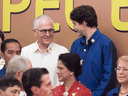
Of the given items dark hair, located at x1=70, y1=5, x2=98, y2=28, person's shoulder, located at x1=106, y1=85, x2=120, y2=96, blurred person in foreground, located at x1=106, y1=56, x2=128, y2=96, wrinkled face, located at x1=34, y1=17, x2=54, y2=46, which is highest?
dark hair, located at x1=70, y1=5, x2=98, y2=28

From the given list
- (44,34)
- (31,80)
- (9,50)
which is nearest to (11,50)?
(9,50)

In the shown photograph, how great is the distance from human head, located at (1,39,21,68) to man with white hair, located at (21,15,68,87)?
0.31 meters

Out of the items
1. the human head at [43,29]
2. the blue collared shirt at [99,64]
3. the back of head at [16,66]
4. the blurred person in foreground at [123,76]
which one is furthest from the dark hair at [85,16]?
the back of head at [16,66]

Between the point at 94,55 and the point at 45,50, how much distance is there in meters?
0.70

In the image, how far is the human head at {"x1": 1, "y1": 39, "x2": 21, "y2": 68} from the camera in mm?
3182

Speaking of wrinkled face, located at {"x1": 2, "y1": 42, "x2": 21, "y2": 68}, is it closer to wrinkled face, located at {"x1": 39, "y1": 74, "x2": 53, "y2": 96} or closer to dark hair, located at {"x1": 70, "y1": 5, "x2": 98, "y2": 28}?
dark hair, located at {"x1": 70, "y1": 5, "x2": 98, "y2": 28}

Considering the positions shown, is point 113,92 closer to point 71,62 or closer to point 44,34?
point 71,62

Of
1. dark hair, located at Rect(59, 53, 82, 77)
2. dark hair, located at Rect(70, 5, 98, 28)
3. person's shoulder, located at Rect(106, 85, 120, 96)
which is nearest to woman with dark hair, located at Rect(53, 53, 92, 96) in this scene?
dark hair, located at Rect(59, 53, 82, 77)

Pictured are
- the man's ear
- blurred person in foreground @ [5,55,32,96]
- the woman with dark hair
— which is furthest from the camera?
the woman with dark hair

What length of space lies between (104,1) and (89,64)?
42.9 inches

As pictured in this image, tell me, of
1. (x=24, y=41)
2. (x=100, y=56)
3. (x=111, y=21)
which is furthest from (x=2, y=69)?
(x=111, y=21)

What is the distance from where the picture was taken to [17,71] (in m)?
2.27

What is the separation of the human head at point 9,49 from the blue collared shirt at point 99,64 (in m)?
0.82

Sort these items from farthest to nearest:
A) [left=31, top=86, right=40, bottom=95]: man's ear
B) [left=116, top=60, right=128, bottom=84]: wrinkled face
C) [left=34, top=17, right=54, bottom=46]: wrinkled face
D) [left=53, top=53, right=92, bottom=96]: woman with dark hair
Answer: [left=34, top=17, right=54, bottom=46]: wrinkled face
[left=116, top=60, right=128, bottom=84]: wrinkled face
[left=53, top=53, right=92, bottom=96]: woman with dark hair
[left=31, top=86, right=40, bottom=95]: man's ear
